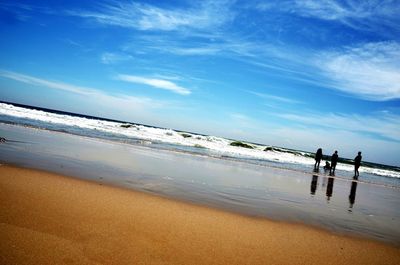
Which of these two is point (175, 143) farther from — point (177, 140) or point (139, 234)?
point (139, 234)

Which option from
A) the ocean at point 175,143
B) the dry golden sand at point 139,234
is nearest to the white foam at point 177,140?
the ocean at point 175,143

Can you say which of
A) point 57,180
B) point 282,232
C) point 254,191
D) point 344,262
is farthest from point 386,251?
point 57,180

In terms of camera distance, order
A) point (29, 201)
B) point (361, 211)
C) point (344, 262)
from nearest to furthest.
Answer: point (344, 262)
point (29, 201)
point (361, 211)

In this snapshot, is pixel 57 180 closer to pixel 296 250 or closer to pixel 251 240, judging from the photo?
pixel 251 240

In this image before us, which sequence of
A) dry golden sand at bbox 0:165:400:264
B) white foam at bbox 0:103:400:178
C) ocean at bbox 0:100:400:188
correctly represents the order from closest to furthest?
dry golden sand at bbox 0:165:400:264 < ocean at bbox 0:100:400:188 < white foam at bbox 0:103:400:178

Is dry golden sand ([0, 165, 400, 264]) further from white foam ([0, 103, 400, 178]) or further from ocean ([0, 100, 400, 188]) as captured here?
white foam ([0, 103, 400, 178])

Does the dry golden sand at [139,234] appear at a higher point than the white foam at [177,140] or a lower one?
lower

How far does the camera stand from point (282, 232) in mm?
4453

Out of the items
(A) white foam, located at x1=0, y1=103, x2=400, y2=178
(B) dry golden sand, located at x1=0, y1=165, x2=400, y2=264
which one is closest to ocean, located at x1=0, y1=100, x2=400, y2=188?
(A) white foam, located at x1=0, y1=103, x2=400, y2=178

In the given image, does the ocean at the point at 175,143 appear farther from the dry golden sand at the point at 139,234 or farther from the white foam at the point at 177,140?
the dry golden sand at the point at 139,234

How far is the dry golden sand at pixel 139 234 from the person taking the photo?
9.67 ft

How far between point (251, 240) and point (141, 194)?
100 inches

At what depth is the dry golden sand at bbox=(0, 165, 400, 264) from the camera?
2.95 meters

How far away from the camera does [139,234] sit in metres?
3.52
